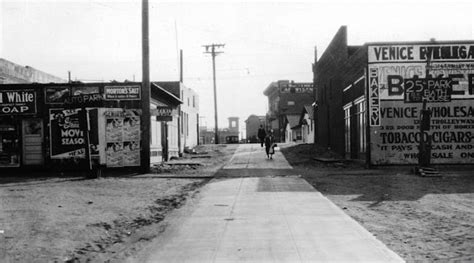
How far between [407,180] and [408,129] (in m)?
5.79

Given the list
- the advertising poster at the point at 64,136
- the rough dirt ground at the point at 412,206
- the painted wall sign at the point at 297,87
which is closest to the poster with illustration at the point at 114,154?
the advertising poster at the point at 64,136

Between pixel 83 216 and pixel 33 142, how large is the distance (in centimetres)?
1414

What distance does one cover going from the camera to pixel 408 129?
22859 mm

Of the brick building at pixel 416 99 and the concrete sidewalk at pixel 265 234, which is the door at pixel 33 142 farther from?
the brick building at pixel 416 99

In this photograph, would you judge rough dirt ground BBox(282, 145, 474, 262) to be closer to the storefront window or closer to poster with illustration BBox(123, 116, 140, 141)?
poster with illustration BBox(123, 116, 140, 141)

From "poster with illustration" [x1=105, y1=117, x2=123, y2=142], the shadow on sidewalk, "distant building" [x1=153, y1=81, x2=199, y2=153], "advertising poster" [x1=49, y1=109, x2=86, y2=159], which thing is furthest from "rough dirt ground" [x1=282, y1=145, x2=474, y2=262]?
"distant building" [x1=153, y1=81, x2=199, y2=153]

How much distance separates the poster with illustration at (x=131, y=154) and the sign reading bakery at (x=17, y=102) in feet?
14.5

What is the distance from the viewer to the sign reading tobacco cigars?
74.7ft

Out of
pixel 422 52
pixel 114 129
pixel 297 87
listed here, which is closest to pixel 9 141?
pixel 114 129

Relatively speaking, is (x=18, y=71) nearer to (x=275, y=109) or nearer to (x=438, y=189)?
(x=438, y=189)

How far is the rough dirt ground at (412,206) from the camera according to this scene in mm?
7594

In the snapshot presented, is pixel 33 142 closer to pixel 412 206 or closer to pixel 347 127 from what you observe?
pixel 347 127

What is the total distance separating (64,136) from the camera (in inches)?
901

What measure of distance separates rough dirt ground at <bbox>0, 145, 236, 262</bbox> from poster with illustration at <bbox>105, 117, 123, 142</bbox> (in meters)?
3.86
